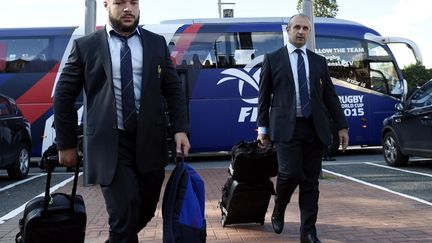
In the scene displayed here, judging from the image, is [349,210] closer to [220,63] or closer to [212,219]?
[212,219]

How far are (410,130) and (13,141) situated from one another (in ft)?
25.3

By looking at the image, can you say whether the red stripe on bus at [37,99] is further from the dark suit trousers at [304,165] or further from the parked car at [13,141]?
the dark suit trousers at [304,165]

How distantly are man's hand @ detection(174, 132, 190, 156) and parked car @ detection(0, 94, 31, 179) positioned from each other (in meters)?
7.10

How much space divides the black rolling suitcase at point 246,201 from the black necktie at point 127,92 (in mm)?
2053

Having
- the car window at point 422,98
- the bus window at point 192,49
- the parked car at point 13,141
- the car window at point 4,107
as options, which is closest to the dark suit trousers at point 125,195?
the parked car at point 13,141

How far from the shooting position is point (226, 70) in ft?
47.1

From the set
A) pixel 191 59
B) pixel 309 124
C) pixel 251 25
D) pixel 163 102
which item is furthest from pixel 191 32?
pixel 163 102

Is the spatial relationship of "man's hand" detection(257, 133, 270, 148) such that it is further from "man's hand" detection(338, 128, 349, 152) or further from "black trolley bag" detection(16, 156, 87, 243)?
"black trolley bag" detection(16, 156, 87, 243)

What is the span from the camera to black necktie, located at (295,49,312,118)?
185 inches

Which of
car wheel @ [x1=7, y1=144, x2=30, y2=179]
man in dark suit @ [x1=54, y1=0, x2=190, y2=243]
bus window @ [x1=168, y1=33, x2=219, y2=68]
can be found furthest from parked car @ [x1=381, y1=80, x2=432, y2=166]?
man in dark suit @ [x1=54, y1=0, x2=190, y2=243]

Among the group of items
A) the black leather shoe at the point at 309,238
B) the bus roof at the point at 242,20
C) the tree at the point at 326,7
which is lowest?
the black leather shoe at the point at 309,238

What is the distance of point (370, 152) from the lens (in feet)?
52.5

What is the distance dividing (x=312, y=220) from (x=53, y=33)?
11.4 m

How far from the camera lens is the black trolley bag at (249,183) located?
5.07 meters
